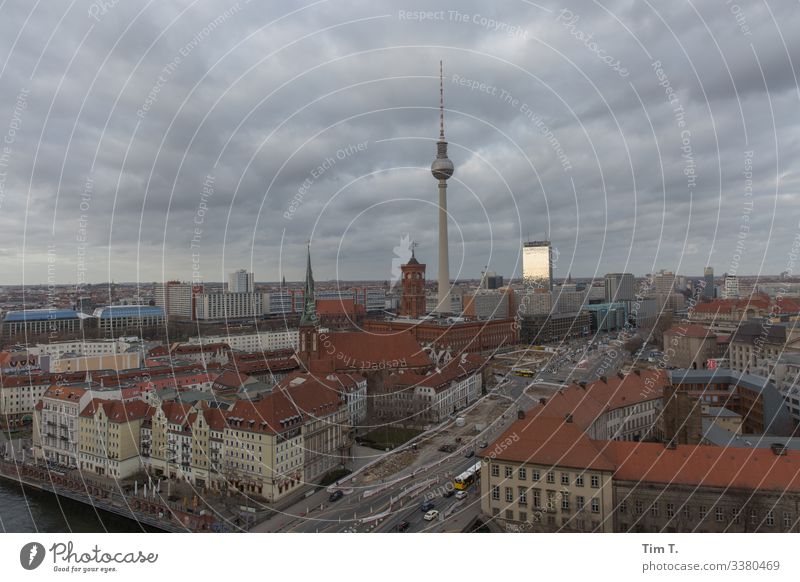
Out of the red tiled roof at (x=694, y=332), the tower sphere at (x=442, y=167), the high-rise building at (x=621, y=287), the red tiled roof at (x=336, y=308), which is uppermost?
the tower sphere at (x=442, y=167)

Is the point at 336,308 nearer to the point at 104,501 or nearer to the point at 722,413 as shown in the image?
the point at 104,501

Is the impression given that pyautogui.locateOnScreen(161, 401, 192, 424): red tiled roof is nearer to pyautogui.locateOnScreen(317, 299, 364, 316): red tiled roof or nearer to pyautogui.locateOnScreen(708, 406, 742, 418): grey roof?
pyautogui.locateOnScreen(708, 406, 742, 418): grey roof

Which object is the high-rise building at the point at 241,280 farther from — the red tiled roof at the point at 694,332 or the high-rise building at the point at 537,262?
the red tiled roof at the point at 694,332

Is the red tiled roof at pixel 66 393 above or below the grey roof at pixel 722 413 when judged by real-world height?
above

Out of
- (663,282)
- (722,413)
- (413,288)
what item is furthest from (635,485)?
(663,282)

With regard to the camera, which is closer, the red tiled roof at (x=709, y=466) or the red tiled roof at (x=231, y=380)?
the red tiled roof at (x=709, y=466)

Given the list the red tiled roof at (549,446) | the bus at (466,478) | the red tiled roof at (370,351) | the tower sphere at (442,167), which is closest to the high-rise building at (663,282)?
the tower sphere at (442,167)

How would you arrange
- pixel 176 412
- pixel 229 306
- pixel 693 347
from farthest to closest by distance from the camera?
pixel 229 306 → pixel 693 347 → pixel 176 412

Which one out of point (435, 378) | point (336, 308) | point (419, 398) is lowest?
point (419, 398)
